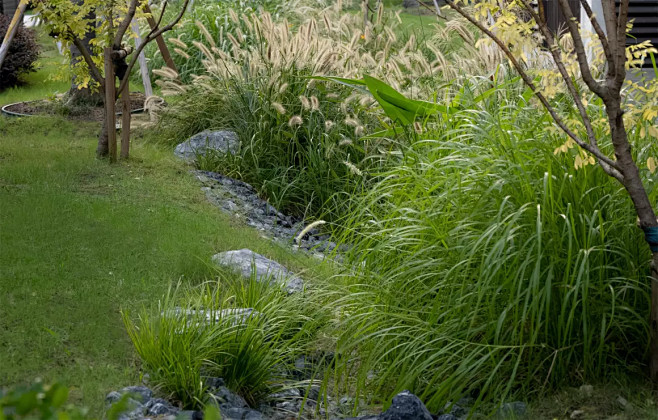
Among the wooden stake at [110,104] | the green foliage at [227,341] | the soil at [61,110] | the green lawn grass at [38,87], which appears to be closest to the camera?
the green foliage at [227,341]

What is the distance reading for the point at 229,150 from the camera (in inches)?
299

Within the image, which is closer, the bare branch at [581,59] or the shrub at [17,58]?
the bare branch at [581,59]

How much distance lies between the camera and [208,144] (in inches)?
306

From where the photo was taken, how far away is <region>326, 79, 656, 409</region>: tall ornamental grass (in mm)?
3375

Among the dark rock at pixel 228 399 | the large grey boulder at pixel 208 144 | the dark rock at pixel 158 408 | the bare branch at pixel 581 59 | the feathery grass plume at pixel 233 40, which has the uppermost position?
the feathery grass plume at pixel 233 40

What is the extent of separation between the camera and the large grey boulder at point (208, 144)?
7723 mm

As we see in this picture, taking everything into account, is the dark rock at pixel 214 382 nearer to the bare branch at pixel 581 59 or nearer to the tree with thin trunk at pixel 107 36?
the bare branch at pixel 581 59

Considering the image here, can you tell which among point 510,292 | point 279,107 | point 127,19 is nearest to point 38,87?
point 127,19

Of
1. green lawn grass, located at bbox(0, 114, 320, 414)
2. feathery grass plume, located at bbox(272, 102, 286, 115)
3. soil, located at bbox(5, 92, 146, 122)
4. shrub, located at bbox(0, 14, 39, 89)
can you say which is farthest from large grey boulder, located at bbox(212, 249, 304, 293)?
shrub, located at bbox(0, 14, 39, 89)

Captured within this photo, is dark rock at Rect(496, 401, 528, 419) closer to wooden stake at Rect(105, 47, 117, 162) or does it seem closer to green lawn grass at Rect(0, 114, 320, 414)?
green lawn grass at Rect(0, 114, 320, 414)

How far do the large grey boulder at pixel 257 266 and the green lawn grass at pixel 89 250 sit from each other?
124mm

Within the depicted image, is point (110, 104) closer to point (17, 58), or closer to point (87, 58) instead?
point (87, 58)

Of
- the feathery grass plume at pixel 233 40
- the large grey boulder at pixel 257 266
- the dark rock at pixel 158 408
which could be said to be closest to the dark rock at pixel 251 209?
the large grey boulder at pixel 257 266

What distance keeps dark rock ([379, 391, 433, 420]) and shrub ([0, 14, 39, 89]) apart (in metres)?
10.9
